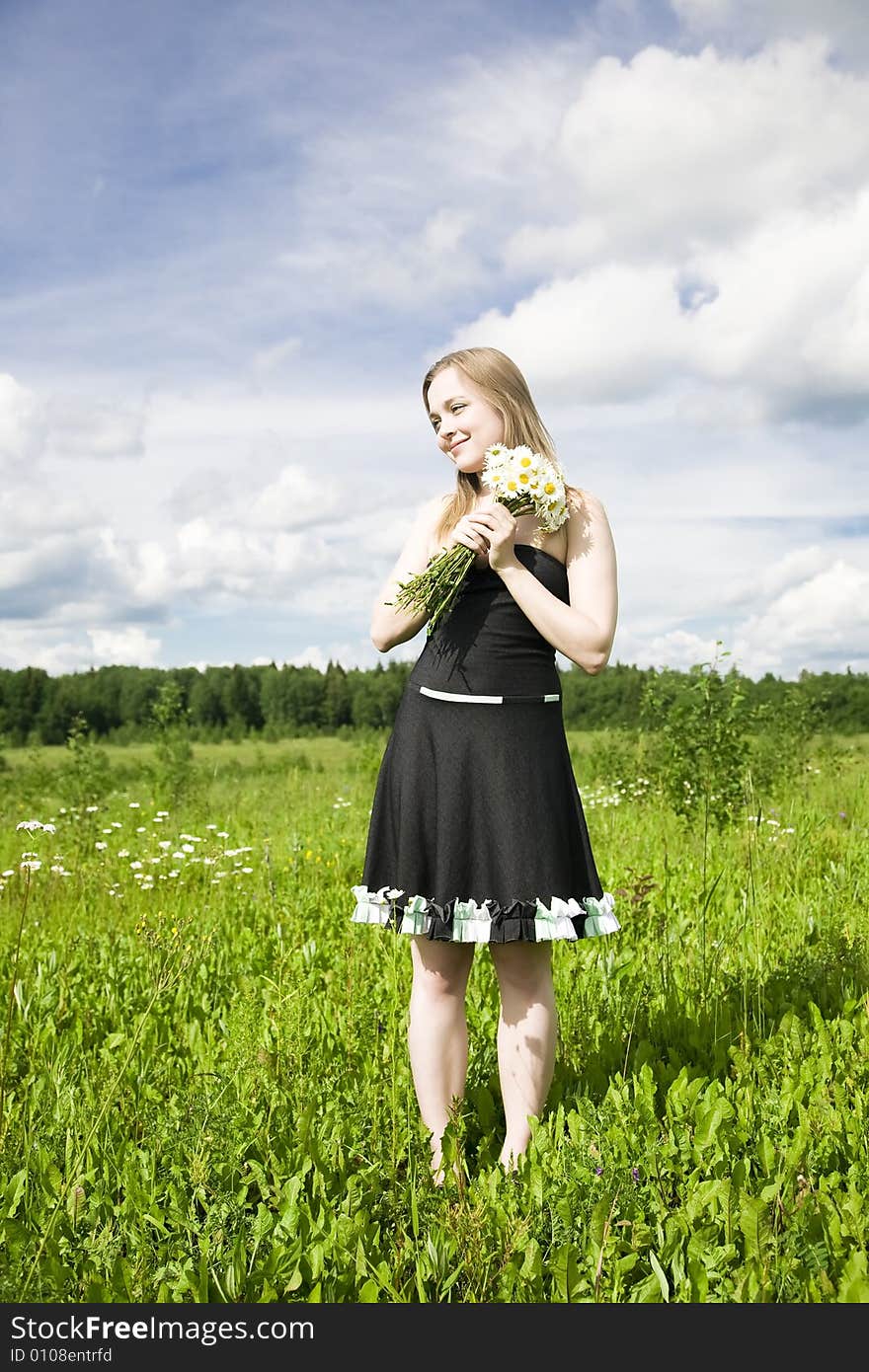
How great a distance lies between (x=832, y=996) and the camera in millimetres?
3992

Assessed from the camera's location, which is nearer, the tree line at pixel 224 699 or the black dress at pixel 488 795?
the black dress at pixel 488 795

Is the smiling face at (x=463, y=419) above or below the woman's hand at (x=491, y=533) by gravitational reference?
above

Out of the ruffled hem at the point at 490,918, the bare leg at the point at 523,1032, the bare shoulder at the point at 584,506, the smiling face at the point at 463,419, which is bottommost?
the bare leg at the point at 523,1032

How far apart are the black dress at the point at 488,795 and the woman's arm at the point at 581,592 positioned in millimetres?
92

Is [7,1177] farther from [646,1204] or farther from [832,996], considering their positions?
[832,996]

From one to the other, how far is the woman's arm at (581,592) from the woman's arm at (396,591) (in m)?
0.31

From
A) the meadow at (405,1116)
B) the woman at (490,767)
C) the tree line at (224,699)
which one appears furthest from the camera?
the tree line at (224,699)

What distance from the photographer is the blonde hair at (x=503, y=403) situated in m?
2.81

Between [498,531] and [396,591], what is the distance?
0.42m

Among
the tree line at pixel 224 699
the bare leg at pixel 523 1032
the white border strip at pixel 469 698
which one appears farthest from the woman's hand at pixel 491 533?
the tree line at pixel 224 699

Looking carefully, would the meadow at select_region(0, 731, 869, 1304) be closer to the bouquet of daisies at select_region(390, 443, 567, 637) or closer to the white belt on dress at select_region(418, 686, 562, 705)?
the white belt on dress at select_region(418, 686, 562, 705)

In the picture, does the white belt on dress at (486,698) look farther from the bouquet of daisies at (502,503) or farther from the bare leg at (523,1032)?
the bare leg at (523,1032)

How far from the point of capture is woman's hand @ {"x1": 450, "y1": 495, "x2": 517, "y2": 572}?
2539mm

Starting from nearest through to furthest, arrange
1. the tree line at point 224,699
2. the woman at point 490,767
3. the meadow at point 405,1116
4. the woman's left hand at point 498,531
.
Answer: the meadow at point 405,1116, the woman's left hand at point 498,531, the woman at point 490,767, the tree line at point 224,699
